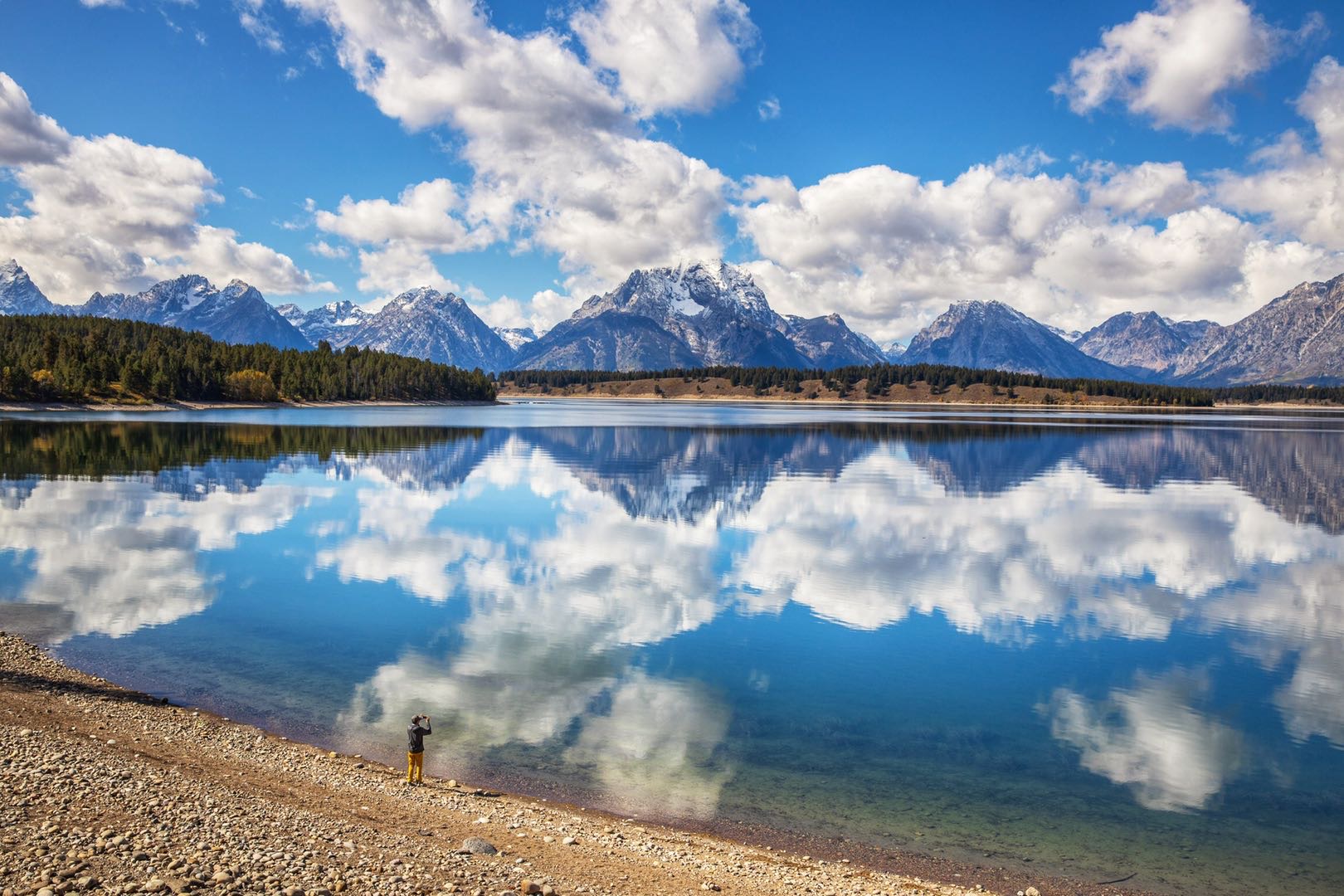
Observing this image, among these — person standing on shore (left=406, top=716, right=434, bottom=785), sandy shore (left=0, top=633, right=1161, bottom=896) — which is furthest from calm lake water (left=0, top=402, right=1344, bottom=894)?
sandy shore (left=0, top=633, right=1161, bottom=896)

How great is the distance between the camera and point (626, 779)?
1627 cm

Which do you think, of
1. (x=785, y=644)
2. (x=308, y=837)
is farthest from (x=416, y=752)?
(x=785, y=644)

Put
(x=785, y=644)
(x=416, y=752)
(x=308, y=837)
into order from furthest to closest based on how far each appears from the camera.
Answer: (x=785, y=644) < (x=416, y=752) < (x=308, y=837)

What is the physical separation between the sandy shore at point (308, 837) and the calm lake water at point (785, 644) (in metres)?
1.34

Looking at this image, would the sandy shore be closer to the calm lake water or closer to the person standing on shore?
the person standing on shore

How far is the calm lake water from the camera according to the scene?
1572 centimetres

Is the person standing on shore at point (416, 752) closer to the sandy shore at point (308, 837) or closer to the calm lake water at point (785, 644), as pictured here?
the sandy shore at point (308, 837)

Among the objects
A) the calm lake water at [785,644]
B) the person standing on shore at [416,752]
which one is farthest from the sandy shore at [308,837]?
the calm lake water at [785,644]

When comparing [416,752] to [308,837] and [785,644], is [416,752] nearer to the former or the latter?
[308,837]

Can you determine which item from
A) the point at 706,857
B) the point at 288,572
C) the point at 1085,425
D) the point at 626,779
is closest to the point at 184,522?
the point at 288,572

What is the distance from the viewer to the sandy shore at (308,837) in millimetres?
10438

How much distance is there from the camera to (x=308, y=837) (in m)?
11.8

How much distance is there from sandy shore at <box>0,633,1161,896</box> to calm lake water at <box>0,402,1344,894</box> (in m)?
1.34

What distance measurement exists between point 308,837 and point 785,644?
53.3 feet
